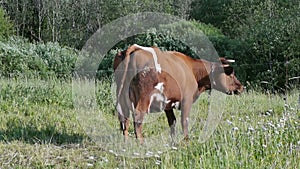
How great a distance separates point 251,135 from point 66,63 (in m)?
18.0

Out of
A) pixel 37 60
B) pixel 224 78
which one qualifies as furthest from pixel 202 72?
pixel 37 60

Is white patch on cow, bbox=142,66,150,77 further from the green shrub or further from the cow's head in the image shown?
the green shrub

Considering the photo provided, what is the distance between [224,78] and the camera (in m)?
8.69

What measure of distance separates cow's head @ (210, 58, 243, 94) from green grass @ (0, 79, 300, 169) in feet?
1.73

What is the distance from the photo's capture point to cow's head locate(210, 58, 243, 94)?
8555 millimetres

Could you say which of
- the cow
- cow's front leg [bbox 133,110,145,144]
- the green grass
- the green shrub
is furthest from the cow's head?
the green shrub

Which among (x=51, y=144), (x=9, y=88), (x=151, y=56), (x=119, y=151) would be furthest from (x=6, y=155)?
(x=9, y=88)

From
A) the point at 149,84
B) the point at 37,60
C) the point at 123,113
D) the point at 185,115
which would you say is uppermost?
the point at 149,84

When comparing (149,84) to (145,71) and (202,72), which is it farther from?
(202,72)

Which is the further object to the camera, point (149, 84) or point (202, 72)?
point (202, 72)

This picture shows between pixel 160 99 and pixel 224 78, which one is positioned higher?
pixel 224 78

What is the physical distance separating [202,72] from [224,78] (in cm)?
65

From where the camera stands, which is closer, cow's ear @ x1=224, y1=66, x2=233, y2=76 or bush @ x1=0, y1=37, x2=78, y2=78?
cow's ear @ x1=224, y1=66, x2=233, y2=76

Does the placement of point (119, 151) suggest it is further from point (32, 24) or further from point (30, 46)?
point (32, 24)
